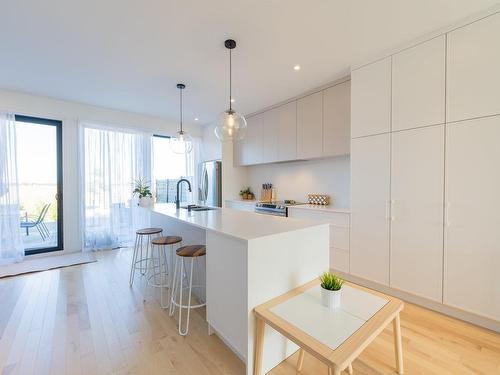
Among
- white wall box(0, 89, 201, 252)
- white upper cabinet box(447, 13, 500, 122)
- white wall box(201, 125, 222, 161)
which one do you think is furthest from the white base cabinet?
white wall box(0, 89, 201, 252)

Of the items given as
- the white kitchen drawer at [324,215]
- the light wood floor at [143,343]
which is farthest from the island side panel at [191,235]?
the white kitchen drawer at [324,215]

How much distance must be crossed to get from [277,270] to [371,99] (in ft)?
7.46

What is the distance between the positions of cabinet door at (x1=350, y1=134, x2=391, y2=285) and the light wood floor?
524 mm

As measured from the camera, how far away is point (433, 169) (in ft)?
7.14

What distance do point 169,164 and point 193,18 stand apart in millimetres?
3601

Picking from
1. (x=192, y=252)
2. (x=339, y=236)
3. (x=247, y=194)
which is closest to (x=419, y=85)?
(x=339, y=236)

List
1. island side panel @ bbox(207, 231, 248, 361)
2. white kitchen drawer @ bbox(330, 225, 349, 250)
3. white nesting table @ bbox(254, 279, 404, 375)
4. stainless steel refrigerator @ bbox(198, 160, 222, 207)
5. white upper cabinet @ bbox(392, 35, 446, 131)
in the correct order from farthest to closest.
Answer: stainless steel refrigerator @ bbox(198, 160, 222, 207) < white kitchen drawer @ bbox(330, 225, 349, 250) < white upper cabinet @ bbox(392, 35, 446, 131) < island side panel @ bbox(207, 231, 248, 361) < white nesting table @ bbox(254, 279, 404, 375)

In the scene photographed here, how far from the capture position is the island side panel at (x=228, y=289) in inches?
57.2

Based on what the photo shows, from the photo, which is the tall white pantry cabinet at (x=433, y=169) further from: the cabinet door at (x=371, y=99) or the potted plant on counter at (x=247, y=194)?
the potted plant on counter at (x=247, y=194)

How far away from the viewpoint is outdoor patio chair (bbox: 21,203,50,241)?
Result: 3820 mm

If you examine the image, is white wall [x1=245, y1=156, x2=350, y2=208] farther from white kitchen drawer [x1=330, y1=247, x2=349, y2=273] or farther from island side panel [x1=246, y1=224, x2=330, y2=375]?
island side panel [x1=246, y1=224, x2=330, y2=375]

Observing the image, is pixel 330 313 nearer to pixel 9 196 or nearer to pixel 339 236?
pixel 339 236

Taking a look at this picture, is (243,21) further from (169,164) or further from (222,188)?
(169,164)

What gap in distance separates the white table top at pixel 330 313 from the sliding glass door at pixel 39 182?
447cm
